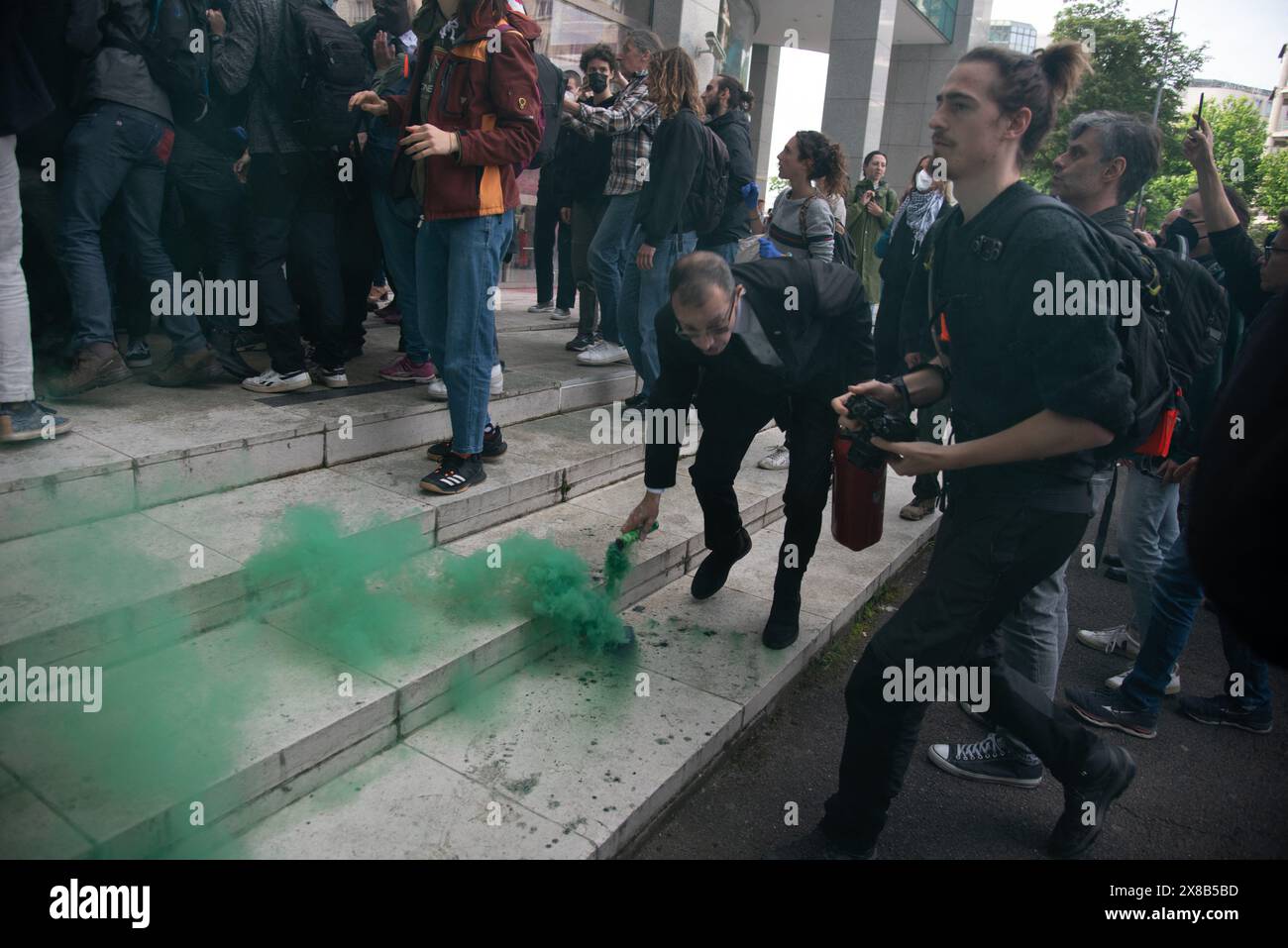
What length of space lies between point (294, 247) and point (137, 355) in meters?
1.09

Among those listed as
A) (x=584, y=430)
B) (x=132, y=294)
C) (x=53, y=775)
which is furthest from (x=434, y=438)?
(x=53, y=775)

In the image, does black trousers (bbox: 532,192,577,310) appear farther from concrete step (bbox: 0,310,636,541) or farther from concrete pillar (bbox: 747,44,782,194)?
concrete pillar (bbox: 747,44,782,194)

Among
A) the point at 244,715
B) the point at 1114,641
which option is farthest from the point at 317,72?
the point at 1114,641

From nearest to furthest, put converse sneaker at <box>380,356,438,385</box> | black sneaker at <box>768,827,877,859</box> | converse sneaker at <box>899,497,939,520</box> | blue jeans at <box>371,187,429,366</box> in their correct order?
black sneaker at <box>768,827,877,859</box> < blue jeans at <box>371,187,429,366</box> < converse sneaker at <box>380,356,438,385</box> < converse sneaker at <box>899,497,939,520</box>

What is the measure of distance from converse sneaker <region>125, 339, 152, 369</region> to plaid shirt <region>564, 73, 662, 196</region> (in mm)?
2942

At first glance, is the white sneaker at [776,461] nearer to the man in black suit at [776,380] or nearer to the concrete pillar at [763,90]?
the man in black suit at [776,380]

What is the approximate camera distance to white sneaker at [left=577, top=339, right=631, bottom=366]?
6.30 m

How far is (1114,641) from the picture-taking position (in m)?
4.40

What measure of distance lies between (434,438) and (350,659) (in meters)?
2.03

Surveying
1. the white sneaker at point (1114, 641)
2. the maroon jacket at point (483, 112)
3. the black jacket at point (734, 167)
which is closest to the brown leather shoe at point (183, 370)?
the maroon jacket at point (483, 112)

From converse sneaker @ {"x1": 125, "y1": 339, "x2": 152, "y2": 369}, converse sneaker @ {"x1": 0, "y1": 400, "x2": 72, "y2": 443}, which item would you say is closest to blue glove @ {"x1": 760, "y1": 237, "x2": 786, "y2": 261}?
converse sneaker @ {"x1": 125, "y1": 339, "x2": 152, "y2": 369}

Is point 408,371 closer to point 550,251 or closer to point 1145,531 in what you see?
point 550,251
